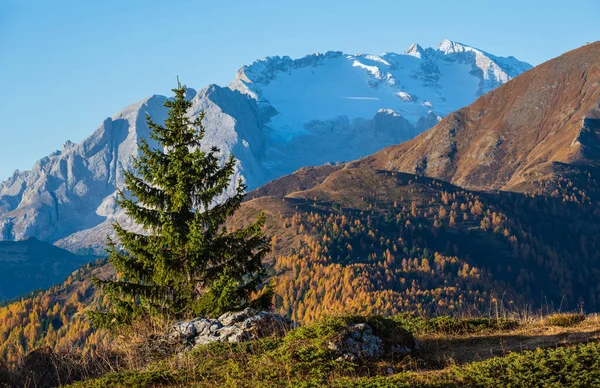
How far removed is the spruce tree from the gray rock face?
6.67 meters

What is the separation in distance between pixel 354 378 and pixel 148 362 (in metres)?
6.84

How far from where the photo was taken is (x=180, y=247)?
94.7 ft

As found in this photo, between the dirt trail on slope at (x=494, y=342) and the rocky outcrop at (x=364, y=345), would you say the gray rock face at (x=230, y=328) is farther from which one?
the dirt trail on slope at (x=494, y=342)

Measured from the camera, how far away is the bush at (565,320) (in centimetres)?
1931

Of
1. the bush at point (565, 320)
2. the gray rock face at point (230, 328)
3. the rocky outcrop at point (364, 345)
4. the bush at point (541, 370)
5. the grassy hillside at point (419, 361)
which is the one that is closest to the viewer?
the bush at point (541, 370)

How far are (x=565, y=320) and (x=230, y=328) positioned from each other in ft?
34.7

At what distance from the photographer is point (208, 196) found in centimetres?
3077

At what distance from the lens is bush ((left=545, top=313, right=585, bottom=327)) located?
63.4 feet

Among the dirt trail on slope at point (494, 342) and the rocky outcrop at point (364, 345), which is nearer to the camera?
the rocky outcrop at point (364, 345)

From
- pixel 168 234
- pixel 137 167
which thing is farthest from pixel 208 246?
pixel 137 167

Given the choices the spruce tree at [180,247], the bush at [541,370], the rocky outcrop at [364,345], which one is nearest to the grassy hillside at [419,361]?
the bush at [541,370]

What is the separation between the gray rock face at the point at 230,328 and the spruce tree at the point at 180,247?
21.9 feet

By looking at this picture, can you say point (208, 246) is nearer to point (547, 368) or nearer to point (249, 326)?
point (249, 326)

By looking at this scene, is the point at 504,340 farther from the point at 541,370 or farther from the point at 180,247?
the point at 180,247
